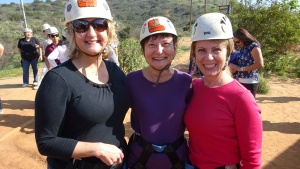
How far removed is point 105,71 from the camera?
6.28ft

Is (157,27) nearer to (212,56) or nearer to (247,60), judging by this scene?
(212,56)

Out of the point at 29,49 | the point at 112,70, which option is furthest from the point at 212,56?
the point at 29,49

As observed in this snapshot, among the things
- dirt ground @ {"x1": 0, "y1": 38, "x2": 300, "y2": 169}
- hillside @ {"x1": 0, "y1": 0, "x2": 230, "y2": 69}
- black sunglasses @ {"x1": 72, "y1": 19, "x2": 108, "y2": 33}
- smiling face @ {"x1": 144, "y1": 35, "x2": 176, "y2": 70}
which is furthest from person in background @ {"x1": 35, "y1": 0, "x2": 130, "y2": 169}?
dirt ground @ {"x1": 0, "y1": 38, "x2": 300, "y2": 169}

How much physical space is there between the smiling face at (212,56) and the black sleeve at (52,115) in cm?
95

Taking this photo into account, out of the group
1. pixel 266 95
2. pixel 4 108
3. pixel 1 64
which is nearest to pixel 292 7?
pixel 266 95

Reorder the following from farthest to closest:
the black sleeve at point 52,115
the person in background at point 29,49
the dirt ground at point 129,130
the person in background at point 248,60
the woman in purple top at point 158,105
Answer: the person in background at point 29,49 → the dirt ground at point 129,130 → the person in background at point 248,60 → the woman in purple top at point 158,105 → the black sleeve at point 52,115

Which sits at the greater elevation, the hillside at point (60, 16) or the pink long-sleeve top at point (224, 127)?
the hillside at point (60, 16)

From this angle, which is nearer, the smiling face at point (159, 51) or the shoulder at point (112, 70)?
the shoulder at point (112, 70)

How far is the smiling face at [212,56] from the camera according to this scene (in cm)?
184

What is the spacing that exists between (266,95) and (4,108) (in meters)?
8.22

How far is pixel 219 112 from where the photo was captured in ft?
5.85

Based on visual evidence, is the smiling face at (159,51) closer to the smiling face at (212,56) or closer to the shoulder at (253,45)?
the smiling face at (212,56)

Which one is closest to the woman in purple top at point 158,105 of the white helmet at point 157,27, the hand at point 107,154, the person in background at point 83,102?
the white helmet at point 157,27

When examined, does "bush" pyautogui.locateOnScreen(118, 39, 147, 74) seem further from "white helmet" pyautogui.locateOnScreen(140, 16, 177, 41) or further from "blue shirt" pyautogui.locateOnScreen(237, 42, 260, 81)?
"white helmet" pyautogui.locateOnScreen(140, 16, 177, 41)
